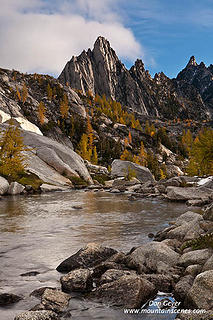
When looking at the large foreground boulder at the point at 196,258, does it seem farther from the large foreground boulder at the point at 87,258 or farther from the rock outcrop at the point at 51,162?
the rock outcrop at the point at 51,162

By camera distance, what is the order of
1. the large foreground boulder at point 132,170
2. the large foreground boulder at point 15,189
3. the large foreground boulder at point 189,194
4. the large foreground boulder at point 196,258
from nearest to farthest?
1. the large foreground boulder at point 196,258
2. the large foreground boulder at point 189,194
3. the large foreground boulder at point 15,189
4. the large foreground boulder at point 132,170

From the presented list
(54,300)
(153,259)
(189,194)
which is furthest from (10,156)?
(54,300)

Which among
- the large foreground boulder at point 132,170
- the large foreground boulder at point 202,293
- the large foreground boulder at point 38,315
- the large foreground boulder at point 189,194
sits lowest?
the large foreground boulder at point 38,315

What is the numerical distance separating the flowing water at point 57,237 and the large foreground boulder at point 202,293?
1.26 metres

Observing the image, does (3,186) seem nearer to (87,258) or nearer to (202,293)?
(87,258)

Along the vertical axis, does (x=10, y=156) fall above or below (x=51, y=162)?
above

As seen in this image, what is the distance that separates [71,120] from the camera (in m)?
147

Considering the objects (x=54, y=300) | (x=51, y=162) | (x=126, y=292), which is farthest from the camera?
(x=51, y=162)

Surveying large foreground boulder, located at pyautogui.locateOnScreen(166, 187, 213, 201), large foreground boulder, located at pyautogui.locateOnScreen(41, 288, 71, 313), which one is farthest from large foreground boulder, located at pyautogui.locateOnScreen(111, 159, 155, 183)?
large foreground boulder, located at pyautogui.locateOnScreen(41, 288, 71, 313)

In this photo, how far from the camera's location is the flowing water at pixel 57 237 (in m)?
8.34

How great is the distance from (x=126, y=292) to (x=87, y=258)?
3.77 m

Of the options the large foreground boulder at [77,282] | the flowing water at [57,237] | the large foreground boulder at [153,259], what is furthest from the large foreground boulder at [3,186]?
the large foreground boulder at [77,282]

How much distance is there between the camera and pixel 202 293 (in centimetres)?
741

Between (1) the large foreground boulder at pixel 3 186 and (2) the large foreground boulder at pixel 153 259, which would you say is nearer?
(2) the large foreground boulder at pixel 153 259
